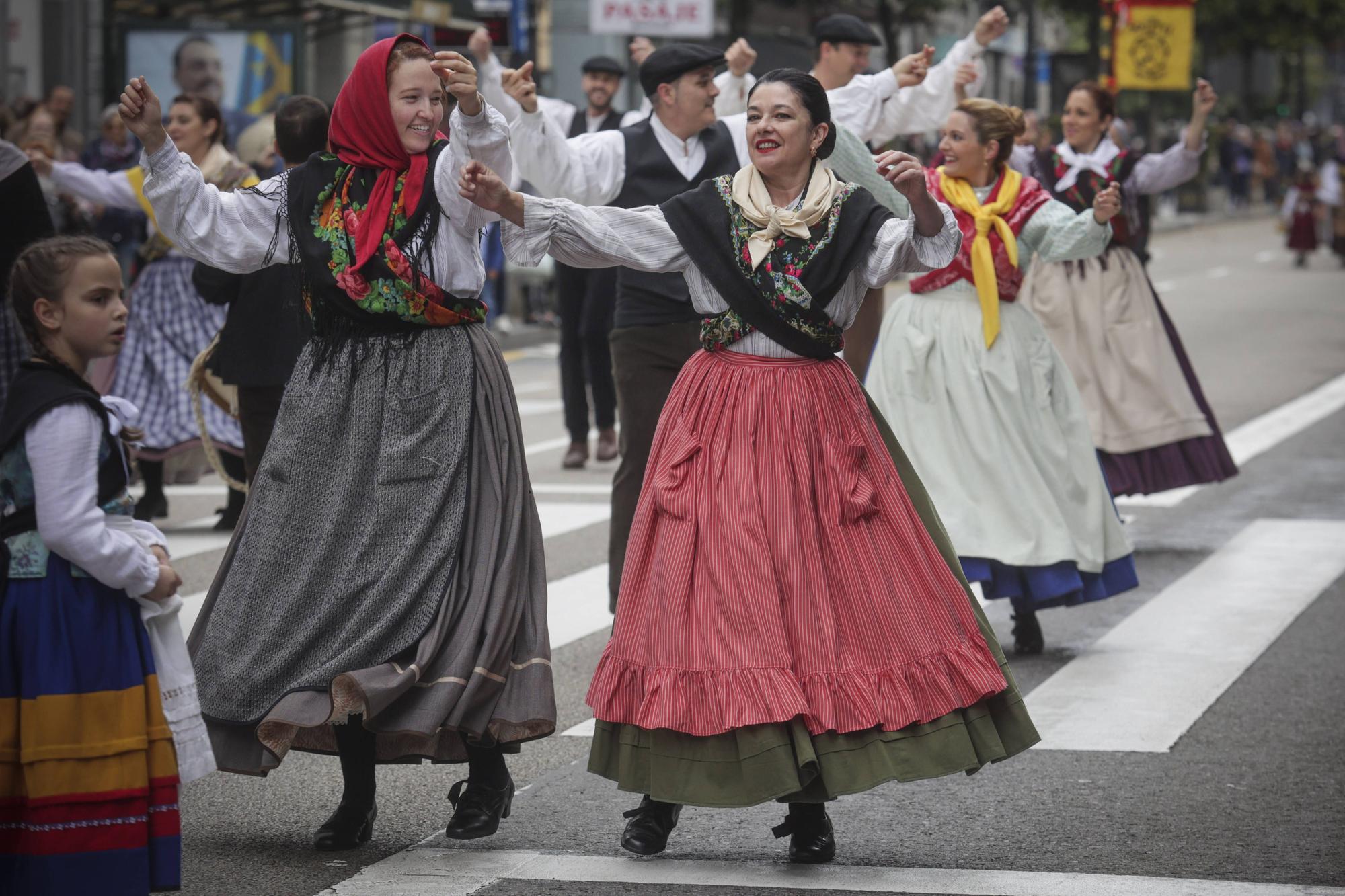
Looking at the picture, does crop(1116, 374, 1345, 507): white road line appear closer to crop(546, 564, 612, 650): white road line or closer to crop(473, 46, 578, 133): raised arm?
crop(546, 564, 612, 650): white road line

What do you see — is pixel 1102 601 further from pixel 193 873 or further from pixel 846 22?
pixel 193 873

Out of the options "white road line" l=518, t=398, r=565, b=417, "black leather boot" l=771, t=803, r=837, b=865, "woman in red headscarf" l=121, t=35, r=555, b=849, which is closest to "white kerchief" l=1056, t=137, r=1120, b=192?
"woman in red headscarf" l=121, t=35, r=555, b=849

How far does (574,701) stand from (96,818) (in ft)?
9.08

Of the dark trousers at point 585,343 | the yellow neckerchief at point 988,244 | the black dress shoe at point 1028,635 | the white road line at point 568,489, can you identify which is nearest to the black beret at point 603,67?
the dark trousers at point 585,343

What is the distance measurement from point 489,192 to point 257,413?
3.66 meters

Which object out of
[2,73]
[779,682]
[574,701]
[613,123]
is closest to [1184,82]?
[2,73]

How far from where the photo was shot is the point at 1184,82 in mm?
27422

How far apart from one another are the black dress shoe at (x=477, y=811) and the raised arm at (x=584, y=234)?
1298 mm

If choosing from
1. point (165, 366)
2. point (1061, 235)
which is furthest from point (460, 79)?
point (165, 366)

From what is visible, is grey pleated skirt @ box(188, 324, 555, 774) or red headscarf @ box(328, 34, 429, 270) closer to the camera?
grey pleated skirt @ box(188, 324, 555, 774)

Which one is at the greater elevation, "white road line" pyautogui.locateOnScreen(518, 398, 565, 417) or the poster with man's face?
the poster with man's face

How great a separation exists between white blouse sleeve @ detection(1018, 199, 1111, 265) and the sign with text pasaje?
49.1 ft

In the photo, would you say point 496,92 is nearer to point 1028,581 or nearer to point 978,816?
point 1028,581

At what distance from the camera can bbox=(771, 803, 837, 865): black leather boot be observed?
4957mm
